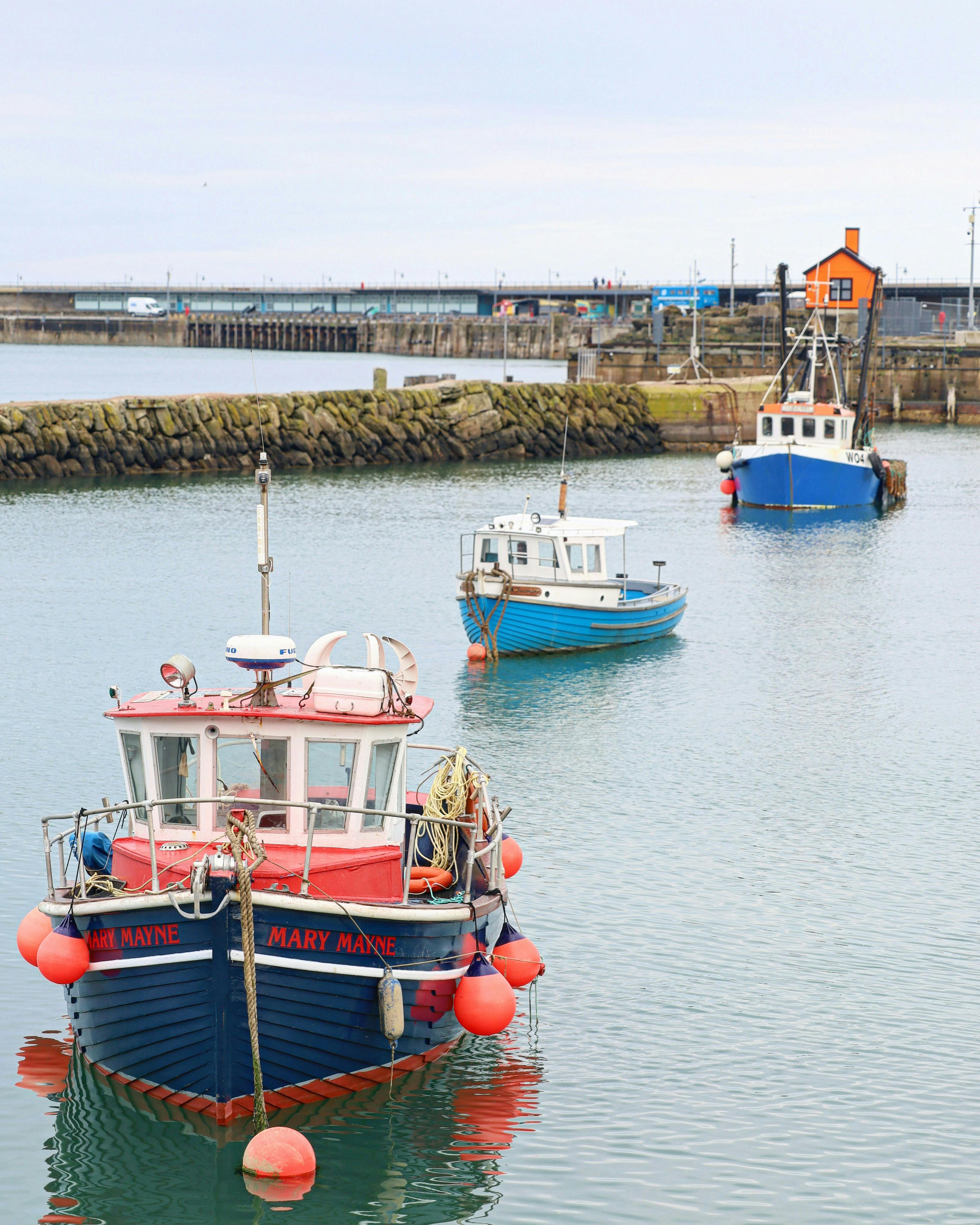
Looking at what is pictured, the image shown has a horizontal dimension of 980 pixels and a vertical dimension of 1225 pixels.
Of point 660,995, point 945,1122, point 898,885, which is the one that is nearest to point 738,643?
Result: point 898,885

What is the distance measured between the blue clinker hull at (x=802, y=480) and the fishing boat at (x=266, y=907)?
4535 centimetres

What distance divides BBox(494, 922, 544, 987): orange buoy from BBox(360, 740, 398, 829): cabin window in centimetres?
204

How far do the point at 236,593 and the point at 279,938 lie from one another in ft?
85.4

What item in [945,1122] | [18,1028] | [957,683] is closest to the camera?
[945,1122]

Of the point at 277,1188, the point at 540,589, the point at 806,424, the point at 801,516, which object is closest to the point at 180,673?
the point at 277,1188

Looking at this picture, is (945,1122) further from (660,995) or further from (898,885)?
(898,885)

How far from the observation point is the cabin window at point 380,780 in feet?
40.5

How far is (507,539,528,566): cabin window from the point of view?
30.1 meters

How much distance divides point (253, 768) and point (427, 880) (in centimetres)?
182

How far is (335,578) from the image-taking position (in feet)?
128

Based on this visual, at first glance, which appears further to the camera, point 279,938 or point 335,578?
point 335,578

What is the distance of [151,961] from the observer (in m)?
11.4

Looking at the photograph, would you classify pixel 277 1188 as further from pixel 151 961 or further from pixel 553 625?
pixel 553 625

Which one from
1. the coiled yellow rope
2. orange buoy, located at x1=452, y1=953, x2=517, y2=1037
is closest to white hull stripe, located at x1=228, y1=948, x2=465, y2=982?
orange buoy, located at x1=452, y1=953, x2=517, y2=1037
